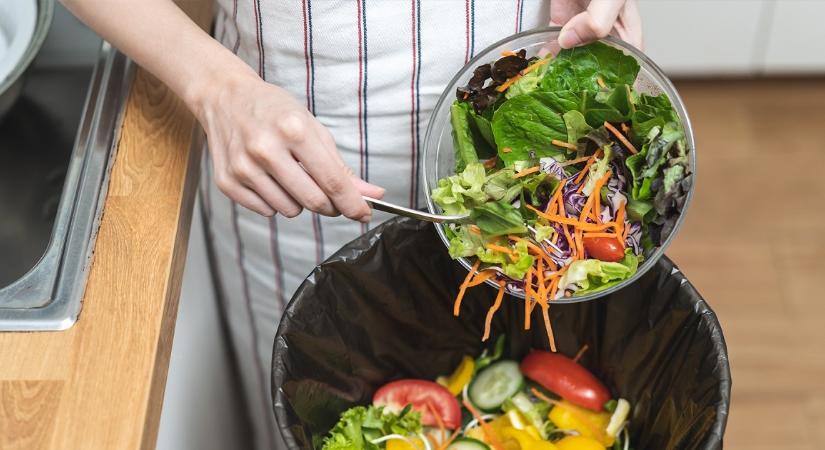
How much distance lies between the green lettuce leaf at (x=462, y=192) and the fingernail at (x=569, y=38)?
13 centimetres

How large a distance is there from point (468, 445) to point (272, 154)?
1.22ft

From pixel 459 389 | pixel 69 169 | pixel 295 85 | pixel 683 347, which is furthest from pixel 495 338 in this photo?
pixel 69 169

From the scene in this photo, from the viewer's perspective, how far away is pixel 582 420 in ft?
3.14

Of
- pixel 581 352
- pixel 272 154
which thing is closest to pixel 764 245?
pixel 581 352

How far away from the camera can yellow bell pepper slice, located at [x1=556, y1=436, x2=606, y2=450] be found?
0.91 meters

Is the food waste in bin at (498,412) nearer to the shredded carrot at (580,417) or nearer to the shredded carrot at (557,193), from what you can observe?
the shredded carrot at (580,417)

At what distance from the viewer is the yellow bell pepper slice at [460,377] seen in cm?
100

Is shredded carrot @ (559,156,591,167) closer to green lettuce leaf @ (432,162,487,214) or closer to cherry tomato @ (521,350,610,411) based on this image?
green lettuce leaf @ (432,162,487,214)

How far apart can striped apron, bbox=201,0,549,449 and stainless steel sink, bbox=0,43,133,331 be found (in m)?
0.16

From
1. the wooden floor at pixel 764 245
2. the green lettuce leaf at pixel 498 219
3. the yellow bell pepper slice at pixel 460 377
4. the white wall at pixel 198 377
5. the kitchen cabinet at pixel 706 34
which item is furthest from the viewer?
the kitchen cabinet at pixel 706 34

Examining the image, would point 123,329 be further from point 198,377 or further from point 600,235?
point 600,235

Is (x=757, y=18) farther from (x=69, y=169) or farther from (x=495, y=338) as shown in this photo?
(x=69, y=169)

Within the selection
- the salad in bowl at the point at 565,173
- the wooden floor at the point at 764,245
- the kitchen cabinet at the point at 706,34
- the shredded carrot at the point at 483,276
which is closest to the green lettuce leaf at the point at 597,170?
the salad in bowl at the point at 565,173

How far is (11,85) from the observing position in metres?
0.87
